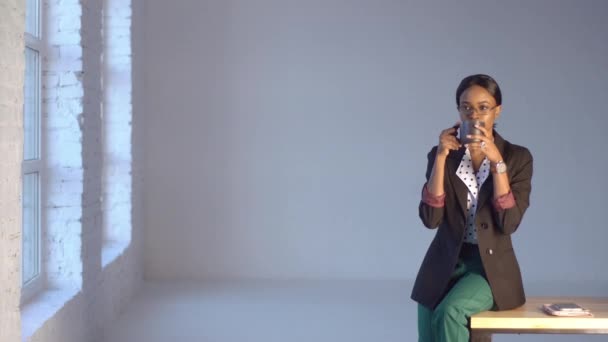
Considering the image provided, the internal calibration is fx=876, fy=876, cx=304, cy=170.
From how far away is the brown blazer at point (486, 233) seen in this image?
10.2 ft

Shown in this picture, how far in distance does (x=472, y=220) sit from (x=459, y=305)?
1.18 feet

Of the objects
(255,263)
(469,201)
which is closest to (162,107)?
(255,263)

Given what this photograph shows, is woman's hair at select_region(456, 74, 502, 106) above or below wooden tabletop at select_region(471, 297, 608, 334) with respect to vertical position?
above

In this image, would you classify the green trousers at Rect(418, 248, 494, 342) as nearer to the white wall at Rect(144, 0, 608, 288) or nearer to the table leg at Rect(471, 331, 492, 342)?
the table leg at Rect(471, 331, 492, 342)

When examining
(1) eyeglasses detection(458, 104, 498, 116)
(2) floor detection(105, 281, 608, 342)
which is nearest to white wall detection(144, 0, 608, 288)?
(2) floor detection(105, 281, 608, 342)

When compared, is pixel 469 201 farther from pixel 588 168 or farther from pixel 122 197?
pixel 588 168

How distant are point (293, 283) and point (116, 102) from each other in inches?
78.4

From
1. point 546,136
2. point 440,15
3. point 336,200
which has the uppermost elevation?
point 440,15

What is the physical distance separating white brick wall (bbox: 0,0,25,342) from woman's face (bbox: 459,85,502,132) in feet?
5.26

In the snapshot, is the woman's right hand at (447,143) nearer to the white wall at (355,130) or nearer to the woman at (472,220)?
the woman at (472,220)

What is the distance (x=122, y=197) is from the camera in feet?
20.4

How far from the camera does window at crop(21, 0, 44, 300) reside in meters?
4.14

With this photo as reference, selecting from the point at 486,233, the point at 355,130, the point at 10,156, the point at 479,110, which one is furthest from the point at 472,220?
the point at 355,130

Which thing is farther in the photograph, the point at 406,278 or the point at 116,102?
the point at 406,278
